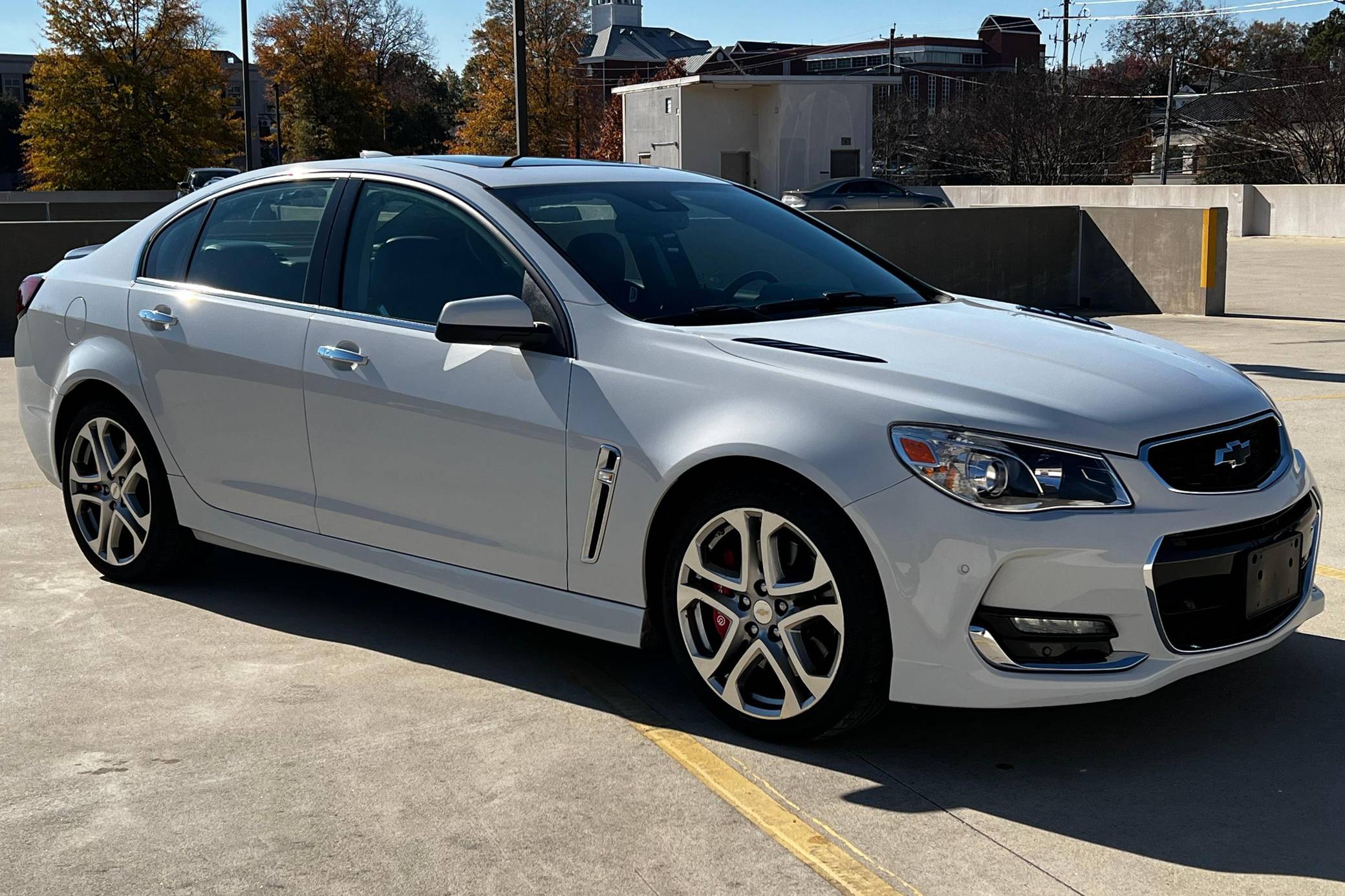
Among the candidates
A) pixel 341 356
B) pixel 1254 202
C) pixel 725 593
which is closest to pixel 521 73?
pixel 341 356

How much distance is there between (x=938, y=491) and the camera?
3.66 metres

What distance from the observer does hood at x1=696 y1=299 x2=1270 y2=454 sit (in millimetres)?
3729

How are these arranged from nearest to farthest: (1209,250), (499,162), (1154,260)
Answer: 1. (499,162)
2. (1209,250)
3. (1154,260)

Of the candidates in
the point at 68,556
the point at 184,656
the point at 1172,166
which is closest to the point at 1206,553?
the point at 184,656

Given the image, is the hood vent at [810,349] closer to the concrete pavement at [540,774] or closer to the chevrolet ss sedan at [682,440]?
the chevrolet ss sedan at [682,440]

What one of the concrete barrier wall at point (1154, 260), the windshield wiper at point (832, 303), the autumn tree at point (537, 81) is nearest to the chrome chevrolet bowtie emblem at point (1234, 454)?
the windshield wiper at point (832, 303)

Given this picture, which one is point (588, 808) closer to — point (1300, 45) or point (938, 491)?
point (938, 491)

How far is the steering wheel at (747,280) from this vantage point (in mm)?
4701

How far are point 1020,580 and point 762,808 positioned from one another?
84 cm

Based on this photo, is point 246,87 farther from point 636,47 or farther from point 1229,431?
point 636,47

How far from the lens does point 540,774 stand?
12.9 ft

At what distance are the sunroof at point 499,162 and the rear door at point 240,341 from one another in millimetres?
410

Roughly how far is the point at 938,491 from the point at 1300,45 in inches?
4033

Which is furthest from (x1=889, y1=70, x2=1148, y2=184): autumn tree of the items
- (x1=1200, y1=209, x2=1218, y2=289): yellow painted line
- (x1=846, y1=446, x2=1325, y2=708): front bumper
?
(x1=846, y1=446, x2=1325, y2=708): front bumper
